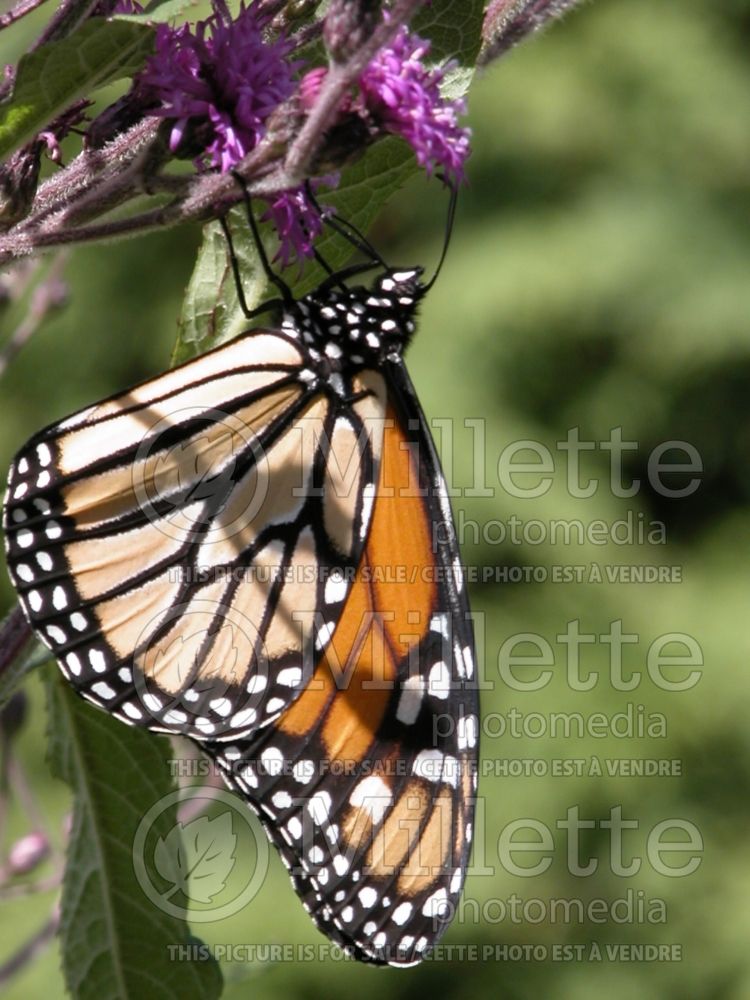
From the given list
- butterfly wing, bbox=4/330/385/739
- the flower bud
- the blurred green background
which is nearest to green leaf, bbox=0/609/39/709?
butterfly wing, bbox=4/330/385/739

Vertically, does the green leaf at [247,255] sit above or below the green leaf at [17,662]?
above

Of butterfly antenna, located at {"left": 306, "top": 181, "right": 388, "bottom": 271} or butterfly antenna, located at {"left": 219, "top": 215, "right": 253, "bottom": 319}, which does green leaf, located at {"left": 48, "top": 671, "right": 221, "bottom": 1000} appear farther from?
butterfly antenna, located at {"left": 306, "top": 181, "right": 388, "bottom": 271}

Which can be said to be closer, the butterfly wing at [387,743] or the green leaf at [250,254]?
the green leaf at [250,254]

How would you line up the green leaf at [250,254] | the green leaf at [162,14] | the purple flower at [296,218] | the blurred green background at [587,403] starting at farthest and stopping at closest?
the blurred green background at [587,403] < the green leaf at [250,254] < the purple flower at [296,218] < the green leaf at [162,14]

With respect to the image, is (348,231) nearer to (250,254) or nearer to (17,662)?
(250,254)

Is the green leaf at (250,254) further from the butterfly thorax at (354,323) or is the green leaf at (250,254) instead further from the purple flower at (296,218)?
the purple flower at (296,218)

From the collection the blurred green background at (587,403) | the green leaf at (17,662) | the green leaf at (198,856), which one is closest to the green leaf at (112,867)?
the green leaf at (198,856)
